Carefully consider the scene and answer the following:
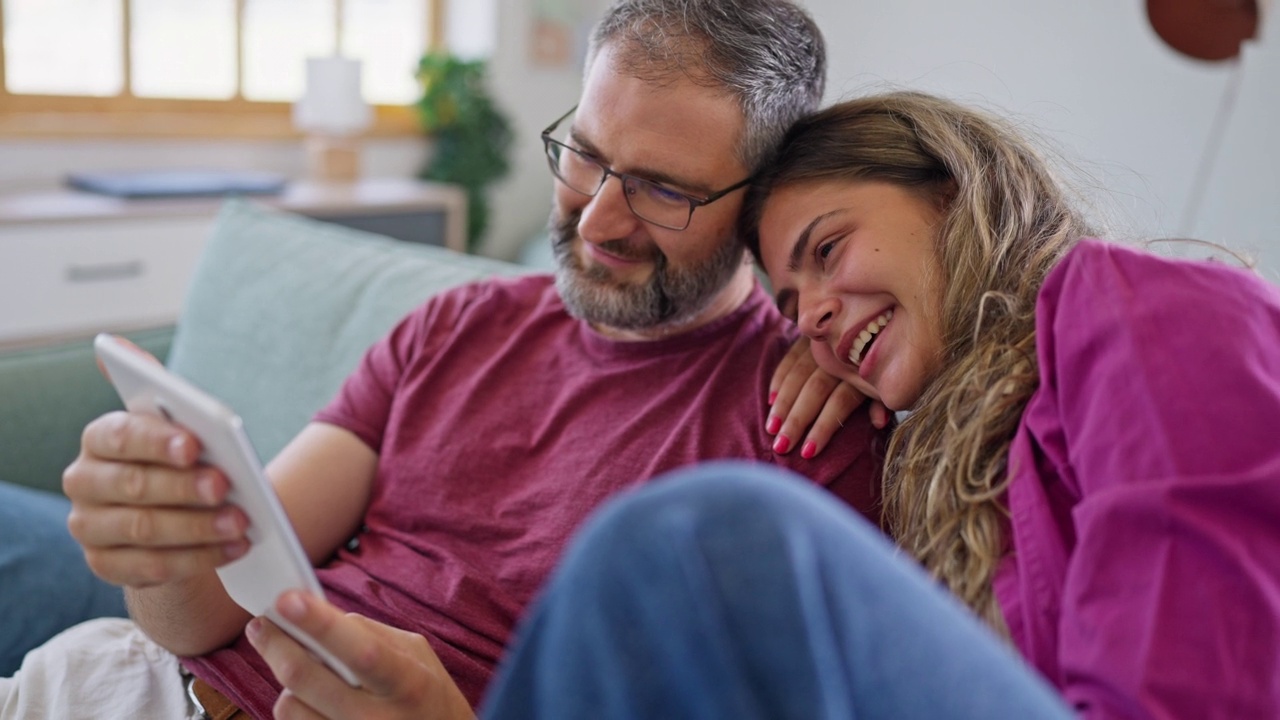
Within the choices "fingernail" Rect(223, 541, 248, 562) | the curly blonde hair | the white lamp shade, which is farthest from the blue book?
"fingernail" Rect(223, 541, 248, 562)

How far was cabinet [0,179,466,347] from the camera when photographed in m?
2.87

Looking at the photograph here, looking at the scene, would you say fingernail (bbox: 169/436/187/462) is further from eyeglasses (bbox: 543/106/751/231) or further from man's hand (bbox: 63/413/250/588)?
eyeglasses (bbox: 543/106/751/231)

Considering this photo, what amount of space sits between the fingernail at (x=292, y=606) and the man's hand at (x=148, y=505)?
0.19 ft

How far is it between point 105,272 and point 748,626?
289 cm

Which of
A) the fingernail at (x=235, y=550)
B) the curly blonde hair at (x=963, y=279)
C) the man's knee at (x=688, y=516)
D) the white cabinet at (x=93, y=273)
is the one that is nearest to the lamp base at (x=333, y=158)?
the white cabinet at (x=93, y=273)

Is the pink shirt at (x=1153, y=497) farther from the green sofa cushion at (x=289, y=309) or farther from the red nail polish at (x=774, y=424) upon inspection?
the green sofa cushion at (x=289, y=309)

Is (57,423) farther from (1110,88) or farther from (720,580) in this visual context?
(1110,88)

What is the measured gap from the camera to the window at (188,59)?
3.43 meters

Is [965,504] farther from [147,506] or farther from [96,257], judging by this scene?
[96,257]

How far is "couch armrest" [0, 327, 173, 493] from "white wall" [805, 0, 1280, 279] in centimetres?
183

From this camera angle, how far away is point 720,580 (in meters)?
0.62

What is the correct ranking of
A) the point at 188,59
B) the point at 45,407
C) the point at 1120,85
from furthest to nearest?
the point at 188,59 < the point at 1120,85 < the point at 45,407

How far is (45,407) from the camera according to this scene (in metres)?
1.75

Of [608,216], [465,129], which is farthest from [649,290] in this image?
[465,129]
